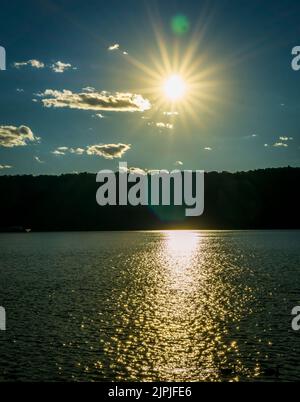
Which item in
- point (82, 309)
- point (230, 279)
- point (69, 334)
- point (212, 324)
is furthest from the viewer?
point (230, 279)

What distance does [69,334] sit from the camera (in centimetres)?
4025

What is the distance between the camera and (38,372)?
30.5m

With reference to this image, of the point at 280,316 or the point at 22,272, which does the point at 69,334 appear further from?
A: the point at 22,272

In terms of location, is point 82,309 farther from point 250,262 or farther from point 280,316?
point 250,262

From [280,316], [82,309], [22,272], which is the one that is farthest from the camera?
[22,272]
